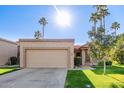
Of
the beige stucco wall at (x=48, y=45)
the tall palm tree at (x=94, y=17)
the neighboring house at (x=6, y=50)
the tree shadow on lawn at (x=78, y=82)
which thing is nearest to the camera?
the tree shadow on lawn at (x=78, y=82)

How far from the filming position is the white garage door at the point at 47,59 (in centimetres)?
2848

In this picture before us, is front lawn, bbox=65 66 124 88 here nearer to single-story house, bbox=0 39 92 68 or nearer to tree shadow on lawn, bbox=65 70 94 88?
tree shadow on lawn, bbox=65 70 94 88

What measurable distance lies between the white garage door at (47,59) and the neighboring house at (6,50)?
514 cm

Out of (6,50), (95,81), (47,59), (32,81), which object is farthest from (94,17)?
(32,81)

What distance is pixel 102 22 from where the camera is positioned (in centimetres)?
4350

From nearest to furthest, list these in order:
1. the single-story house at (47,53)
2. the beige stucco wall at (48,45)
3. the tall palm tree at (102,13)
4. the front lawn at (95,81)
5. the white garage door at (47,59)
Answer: the front lawn at (95,81) < the beige stucco wall at (48,45) < the single-story house at (47,53) < the white garage door at (47,59) < the tall palm tree at (102,13)

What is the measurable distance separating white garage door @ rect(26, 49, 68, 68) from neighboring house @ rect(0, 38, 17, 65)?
5.14 meters

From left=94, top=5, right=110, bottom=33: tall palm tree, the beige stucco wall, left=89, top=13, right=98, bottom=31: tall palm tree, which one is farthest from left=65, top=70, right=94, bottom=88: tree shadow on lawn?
left=89, top=13, right=98, bottom=31: tall palm tree

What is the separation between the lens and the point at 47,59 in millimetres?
28625

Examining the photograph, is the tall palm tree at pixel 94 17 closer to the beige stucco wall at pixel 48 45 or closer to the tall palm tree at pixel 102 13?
the tall palm tree at pixel 102 13

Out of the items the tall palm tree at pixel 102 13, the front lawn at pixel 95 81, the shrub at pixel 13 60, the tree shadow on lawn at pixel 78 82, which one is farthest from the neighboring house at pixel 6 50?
the tree shadow on lawn at pixel 78 82

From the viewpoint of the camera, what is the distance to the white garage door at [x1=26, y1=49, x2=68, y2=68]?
28.5m
